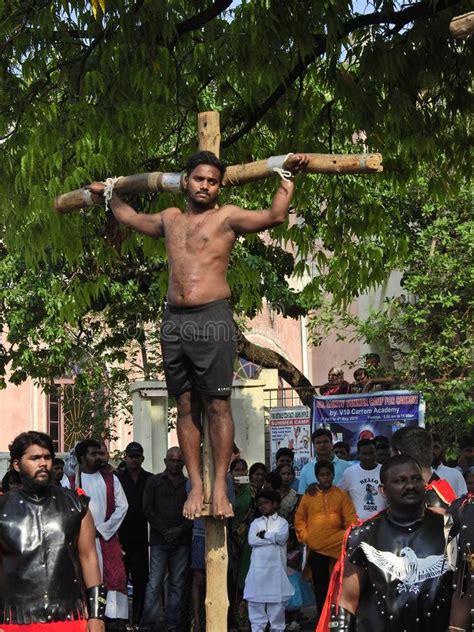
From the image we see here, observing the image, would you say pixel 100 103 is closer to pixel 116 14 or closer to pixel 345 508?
pixel 116 14

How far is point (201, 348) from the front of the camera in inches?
255

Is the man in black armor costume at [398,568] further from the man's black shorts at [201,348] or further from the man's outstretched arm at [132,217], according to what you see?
the man's outstretched arm at [132,217]

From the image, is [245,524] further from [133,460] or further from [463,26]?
[463,26]

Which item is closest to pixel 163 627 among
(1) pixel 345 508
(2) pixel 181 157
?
(1) pixel 345 508

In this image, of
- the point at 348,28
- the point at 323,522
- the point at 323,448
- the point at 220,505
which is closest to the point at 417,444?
the point at 220,505

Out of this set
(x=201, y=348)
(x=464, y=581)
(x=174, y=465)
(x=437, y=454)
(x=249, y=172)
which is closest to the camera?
(x=464, y=581)

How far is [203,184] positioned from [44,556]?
1936 mm

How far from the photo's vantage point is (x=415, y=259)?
22.1 meters

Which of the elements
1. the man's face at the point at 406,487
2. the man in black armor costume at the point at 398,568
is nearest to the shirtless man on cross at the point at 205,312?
the man in black armor costume at the point at 398,568

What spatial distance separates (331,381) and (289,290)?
3.20m

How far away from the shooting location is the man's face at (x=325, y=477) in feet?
A: 39.6

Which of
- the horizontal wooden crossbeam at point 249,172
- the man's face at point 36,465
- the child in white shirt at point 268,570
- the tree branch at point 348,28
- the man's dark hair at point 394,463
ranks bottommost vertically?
the child in white shirt at point 268,570

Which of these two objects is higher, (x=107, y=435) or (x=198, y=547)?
(x=107, y=435)

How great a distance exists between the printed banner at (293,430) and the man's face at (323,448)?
4359 mm
